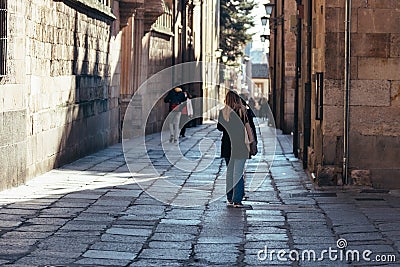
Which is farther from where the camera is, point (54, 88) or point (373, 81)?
point (54, 88)

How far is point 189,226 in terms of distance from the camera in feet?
33.5

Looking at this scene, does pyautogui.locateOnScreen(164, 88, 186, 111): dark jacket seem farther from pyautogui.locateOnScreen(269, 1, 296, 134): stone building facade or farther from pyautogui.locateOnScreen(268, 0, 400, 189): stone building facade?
pyautogui.locateOnScreen(268, 0, 400, 189): stone building facade

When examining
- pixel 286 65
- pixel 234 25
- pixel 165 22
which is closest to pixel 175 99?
pixel 286 65

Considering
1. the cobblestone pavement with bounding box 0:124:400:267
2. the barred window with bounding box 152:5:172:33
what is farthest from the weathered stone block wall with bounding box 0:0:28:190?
the barred window with bounding box 152:5:172:33

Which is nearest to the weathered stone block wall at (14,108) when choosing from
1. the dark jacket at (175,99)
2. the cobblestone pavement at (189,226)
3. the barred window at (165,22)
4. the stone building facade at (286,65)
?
the cobblestone pavement at (189,226)

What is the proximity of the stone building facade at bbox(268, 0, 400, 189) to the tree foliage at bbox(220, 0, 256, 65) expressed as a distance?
162 feet

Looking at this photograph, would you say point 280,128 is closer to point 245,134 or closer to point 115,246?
point 245,134

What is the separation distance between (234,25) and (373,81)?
5046 cm

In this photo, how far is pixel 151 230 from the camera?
32.3 feet

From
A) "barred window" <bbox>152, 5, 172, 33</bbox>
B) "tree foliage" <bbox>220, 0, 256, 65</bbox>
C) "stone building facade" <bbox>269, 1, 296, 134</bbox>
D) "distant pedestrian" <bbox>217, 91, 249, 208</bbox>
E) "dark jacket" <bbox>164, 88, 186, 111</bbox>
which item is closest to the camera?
"distant pedestrian" <bbox>217, 91, 249, 208</bbox>

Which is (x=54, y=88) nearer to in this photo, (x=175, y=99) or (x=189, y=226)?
(x=189, y=226)

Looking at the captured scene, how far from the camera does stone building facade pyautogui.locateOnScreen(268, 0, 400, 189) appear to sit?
1405 centimetres

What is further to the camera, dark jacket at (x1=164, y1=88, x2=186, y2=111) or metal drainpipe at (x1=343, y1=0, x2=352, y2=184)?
dark jacket at (x1=164, y1=88, x2=186, y2=111)

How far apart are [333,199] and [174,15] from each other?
897 inches
